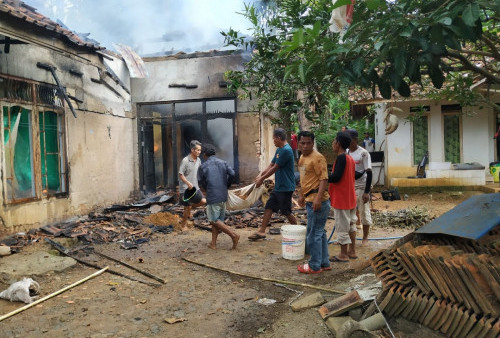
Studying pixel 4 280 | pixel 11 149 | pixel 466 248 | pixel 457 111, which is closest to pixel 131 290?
pixel 4 280

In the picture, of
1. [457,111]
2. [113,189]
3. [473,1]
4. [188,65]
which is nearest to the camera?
[473,1]

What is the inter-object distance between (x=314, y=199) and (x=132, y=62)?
8.49 m

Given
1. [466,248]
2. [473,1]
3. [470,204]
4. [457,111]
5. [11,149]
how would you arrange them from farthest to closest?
[457,111]
[11,149]
[470,204]
[466,248]
[473,1]


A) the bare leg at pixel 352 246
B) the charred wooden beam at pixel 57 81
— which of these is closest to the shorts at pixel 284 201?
the bare leg at pixel 352 246

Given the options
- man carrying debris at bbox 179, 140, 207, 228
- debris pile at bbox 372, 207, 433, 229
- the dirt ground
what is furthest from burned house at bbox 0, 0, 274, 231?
debris pile at bbox 372, 207, 433, 229

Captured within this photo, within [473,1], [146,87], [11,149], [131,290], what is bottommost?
[131,290]

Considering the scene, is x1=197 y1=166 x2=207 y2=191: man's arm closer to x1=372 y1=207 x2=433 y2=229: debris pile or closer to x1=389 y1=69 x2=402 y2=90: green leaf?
x1=372 y1=207 x2=433 y2=229: debris pile

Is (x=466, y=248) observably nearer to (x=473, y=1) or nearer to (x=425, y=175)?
(x=473, y=1)

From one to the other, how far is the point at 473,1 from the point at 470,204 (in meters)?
2.63

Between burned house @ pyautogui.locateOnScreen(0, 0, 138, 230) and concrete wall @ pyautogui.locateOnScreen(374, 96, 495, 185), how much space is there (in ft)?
28.5

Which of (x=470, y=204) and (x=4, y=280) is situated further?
(x=4, y=280)

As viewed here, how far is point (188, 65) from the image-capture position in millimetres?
12039

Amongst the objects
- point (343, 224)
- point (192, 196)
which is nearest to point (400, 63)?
point (343, 224)

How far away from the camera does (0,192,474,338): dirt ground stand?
381cm
